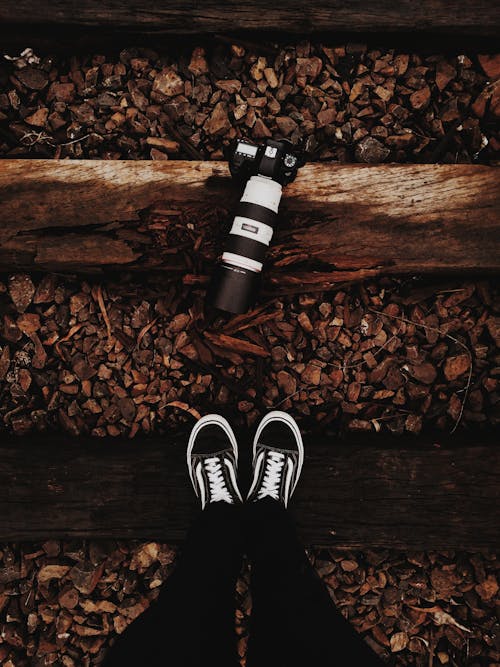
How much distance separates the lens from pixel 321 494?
6.27ft

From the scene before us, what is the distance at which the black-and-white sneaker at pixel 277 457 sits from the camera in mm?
1911

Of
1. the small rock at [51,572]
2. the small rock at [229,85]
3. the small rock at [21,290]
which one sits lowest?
the small rock at [51,572]

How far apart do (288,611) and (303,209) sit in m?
1.37

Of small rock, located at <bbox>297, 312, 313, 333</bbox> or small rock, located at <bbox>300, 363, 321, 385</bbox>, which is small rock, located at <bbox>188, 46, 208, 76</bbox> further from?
small rock, located at <bbox>300, 363, 321, 385</bbox>

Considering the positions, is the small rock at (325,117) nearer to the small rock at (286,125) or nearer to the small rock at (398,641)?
the small rock at (286,125)

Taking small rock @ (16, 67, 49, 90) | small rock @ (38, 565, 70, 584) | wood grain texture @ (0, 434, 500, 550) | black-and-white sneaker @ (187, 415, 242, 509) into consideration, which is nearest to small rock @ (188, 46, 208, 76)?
small rock @ (16, 67, 49, 90)

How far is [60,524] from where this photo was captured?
191 centimetres

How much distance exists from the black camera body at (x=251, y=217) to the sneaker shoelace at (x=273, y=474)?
1.94 feet

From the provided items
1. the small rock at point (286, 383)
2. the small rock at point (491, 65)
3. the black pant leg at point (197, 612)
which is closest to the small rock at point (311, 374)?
the small rock at point (286, 383)

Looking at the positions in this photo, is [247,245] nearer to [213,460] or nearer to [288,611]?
[213,460]

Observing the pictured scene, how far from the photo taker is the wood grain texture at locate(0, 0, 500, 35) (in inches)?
74.1

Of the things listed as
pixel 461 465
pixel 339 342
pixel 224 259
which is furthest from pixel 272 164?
pixel 461 465

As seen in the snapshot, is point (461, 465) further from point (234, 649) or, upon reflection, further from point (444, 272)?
point (234, 649)

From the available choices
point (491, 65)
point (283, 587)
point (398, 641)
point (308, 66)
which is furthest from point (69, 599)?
point (491, 65)
